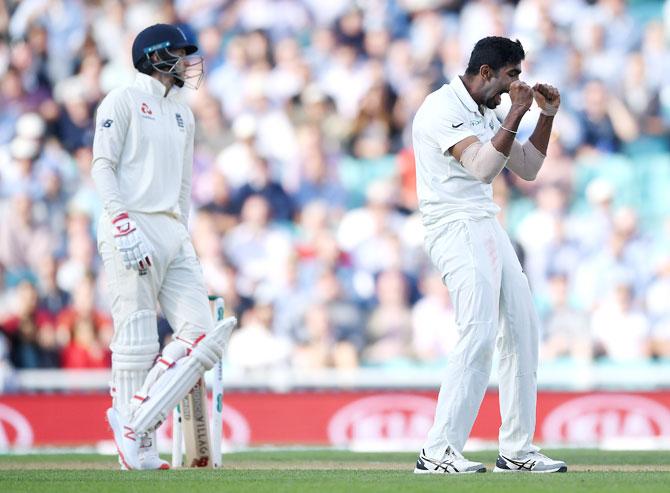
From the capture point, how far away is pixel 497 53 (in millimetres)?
6270

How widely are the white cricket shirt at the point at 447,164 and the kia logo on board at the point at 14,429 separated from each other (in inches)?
232

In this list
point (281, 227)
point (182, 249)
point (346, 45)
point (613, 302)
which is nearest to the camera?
point (182, 249)

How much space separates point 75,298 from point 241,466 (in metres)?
5.34

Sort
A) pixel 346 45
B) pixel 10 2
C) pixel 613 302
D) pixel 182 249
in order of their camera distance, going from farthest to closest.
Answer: pixel 10 2
pixel 346 45
pixel 613 302
pixel 182 249

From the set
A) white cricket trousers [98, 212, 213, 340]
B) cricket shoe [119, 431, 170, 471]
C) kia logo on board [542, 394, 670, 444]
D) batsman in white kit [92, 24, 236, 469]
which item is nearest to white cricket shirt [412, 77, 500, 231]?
batsman in white kit [92, 24, 236, 469]

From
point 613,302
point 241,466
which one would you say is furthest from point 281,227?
point 241,466

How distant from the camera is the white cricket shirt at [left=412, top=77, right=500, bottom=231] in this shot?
628 cm

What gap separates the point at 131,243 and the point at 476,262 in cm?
170

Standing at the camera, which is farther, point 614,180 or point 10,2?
point 10,2

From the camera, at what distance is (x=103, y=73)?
14.2m

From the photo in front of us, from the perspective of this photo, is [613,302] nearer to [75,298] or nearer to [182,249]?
[75,298]

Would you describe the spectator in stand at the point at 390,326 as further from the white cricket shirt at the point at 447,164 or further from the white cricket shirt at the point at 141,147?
the white cricket shirt at the point at 447,164

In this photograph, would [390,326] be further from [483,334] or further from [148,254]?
[483,334]

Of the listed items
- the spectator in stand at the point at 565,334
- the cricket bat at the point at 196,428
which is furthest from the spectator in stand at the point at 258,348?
the cricket bat at the point at 196,428
